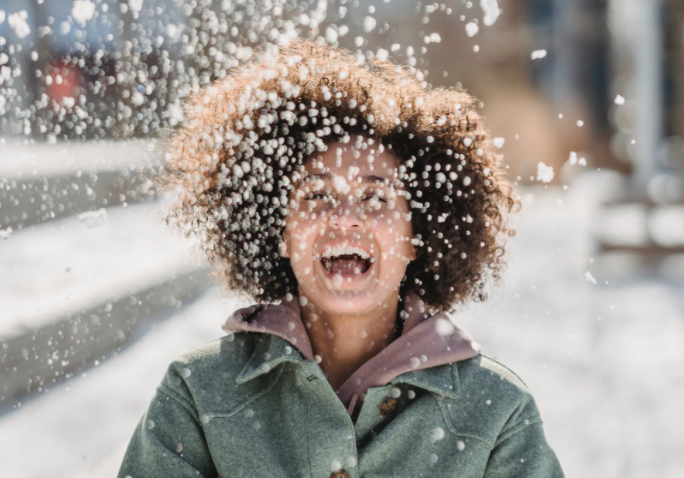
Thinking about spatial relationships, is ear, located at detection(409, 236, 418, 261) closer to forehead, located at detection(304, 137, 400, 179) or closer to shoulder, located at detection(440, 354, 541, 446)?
forehead, located at detection(304, 137, 400, 179)

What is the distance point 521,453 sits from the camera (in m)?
1.74

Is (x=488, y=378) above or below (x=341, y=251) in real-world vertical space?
below

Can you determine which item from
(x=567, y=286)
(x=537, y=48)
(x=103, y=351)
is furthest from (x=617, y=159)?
(x=103, y=351)

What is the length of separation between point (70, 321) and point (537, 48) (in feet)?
40.3

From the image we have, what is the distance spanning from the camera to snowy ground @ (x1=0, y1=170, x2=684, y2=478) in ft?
9.60

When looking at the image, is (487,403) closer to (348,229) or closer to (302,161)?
(348,229)

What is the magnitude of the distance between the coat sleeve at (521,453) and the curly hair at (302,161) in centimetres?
41

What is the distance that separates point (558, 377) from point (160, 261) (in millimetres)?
2493

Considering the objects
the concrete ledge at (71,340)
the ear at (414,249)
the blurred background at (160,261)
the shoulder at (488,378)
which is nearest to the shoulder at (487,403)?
the shoulder at (488,378)

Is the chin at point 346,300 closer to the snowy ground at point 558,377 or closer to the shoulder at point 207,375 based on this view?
the shoulder at point 207,375

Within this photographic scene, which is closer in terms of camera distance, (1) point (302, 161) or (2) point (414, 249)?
(1) point (302, 161)

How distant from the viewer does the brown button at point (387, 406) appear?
1.74m

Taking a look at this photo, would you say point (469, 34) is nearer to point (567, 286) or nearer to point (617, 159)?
point (617, 159)

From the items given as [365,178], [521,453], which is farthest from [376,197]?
[521,453]
